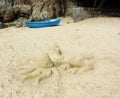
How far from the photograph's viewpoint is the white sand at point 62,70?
15.7 feet

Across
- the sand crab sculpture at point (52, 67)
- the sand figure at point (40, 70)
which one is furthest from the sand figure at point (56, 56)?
the sand figure at point (40, 70)

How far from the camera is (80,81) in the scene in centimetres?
516

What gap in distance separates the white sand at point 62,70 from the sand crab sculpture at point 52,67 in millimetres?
88

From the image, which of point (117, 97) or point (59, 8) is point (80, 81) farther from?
point (59, 8)

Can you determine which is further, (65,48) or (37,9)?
(37,9)

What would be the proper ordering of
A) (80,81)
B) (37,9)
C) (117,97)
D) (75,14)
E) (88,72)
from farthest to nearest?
(37,9), (75,14), (88,72), (80,81), (117,97)

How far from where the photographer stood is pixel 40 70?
552 centimetres

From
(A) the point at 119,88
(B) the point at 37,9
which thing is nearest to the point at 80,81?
(A) the point at 119,88

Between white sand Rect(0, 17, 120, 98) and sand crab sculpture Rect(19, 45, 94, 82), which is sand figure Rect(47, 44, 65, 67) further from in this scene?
white sand Rect(0, 17, 120, 98)

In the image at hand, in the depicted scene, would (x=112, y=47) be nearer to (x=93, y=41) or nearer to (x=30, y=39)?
(x=93, y=41)

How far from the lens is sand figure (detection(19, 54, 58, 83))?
532cm

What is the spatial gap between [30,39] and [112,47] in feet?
9.00

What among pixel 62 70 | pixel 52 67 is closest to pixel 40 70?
pixel 52 67

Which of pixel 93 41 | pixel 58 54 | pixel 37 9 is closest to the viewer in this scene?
pixel 58 54
